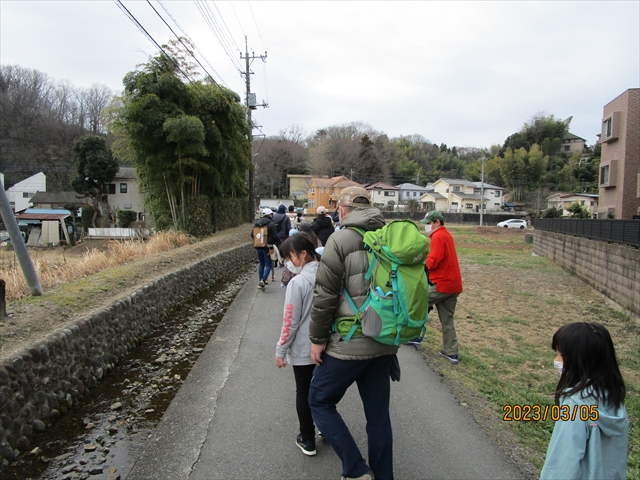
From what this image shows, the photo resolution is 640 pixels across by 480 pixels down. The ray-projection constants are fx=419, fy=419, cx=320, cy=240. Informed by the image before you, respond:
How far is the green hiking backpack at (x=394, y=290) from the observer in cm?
223

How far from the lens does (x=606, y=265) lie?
9234 millimetres

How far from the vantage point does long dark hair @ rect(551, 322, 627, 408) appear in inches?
68.2

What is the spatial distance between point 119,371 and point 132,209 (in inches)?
1459

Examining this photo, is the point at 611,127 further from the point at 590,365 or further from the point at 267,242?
the point at 590,365

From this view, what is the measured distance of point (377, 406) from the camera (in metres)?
2.46

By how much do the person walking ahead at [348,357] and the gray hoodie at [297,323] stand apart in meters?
0.32

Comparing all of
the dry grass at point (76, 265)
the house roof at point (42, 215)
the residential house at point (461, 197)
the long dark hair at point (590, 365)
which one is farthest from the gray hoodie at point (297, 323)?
the residential house at point (461, 197)

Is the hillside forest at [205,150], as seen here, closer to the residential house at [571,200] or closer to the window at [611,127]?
A: the residential house at [571,200]

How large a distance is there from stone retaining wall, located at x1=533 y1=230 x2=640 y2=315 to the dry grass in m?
9.75

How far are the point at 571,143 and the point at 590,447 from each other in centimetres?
9226

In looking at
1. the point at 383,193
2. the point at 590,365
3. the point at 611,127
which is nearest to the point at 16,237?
the point at 590,365

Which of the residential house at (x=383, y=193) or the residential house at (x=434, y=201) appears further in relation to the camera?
the residential house at (x=383, y=193)

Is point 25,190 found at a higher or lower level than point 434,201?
lower

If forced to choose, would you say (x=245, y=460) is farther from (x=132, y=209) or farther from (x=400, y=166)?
(x=400, y=166)
